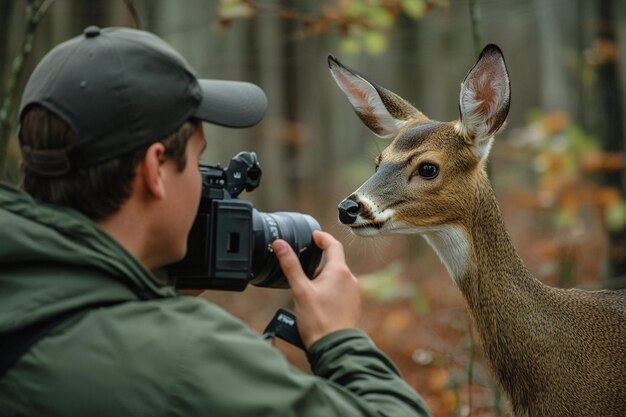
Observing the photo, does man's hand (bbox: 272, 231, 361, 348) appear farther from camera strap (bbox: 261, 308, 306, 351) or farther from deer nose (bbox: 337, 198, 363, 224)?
deer nose (bbox: 337, 198, 363, 224)

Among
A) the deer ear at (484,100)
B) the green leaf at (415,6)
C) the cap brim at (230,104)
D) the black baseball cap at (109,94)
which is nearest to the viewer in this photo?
the black baseball cap at (109,94)

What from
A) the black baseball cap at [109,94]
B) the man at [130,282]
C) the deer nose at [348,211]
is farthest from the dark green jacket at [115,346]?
the deer nose at [348,211]

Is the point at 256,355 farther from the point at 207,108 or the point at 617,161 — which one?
the point at 617,161

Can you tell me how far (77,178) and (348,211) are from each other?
1.91 meters

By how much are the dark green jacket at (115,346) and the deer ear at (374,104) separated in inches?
102

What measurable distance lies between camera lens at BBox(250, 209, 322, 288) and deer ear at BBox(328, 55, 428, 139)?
183cm

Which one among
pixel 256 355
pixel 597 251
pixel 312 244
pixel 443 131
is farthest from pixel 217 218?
pixel 597 251

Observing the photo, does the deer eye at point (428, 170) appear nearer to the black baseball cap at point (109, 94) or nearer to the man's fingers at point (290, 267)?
the man's fingers at point (290, 267)

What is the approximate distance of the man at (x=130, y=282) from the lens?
2201 mm

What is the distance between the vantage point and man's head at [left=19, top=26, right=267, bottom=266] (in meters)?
2.38

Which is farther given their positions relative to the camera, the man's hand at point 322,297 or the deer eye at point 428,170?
the deer eye at point 428,170

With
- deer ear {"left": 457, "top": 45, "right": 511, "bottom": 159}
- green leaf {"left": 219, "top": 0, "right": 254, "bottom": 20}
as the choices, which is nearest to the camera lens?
deer ear {"left": 457, "top": 45, "right": 511, "bottom": 159}

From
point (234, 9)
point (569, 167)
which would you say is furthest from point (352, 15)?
point (569, 167)

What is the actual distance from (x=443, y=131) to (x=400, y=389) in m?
2.26
